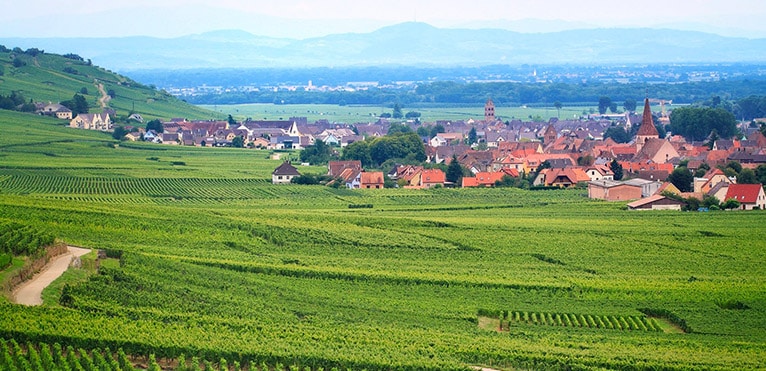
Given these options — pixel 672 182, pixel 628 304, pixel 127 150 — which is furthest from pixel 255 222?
pixel 127 150

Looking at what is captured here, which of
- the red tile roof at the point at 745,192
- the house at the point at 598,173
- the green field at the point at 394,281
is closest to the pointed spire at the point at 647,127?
the house at the point at 598,173

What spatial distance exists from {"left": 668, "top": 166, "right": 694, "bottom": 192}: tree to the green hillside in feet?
205

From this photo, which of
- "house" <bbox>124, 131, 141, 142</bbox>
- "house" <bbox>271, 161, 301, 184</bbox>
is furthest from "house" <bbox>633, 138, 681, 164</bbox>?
"house" <bbox>124, 131, 141, 142</bbox>

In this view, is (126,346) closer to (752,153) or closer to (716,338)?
(716,338)

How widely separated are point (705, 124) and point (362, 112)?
2831 inches

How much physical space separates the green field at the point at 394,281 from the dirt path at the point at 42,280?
32.0 inches

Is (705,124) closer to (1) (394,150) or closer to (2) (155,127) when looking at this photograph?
(1) (394,150)

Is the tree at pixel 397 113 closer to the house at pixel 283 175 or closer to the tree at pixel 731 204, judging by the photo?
the house at pixel 283 175

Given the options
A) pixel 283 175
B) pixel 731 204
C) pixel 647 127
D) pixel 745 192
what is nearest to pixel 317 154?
pixel 283 175

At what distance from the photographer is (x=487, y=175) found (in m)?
76.4

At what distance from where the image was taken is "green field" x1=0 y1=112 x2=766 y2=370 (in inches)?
1221

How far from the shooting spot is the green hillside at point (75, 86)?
12350cm

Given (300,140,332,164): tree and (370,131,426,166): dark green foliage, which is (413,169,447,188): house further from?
(300,140,332,164): tree

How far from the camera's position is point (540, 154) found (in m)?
90.1
